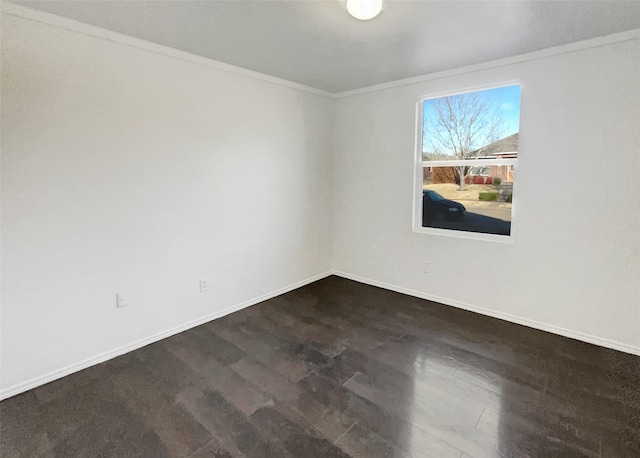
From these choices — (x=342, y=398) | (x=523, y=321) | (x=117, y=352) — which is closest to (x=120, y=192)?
(x=117, y=352)

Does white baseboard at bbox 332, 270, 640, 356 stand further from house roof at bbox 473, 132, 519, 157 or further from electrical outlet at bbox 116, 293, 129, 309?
electrical outlet at bbox 116, 293, 129, 309

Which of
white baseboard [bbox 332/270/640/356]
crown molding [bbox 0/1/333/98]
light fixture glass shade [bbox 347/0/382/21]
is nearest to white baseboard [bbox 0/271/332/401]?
white baseboard [bbox 332/270/640/356]

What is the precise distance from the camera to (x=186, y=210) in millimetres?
3014

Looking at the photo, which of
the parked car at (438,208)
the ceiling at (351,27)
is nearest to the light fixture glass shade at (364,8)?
the ceiling at (351,27)

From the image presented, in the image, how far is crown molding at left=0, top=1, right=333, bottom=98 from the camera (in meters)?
2.07

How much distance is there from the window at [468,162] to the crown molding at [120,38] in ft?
5.83

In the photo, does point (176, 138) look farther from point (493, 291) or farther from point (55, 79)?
point (493, 291)

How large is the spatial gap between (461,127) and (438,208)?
87cm

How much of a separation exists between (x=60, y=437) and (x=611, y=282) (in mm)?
3887

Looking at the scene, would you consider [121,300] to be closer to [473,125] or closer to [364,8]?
[364,8]

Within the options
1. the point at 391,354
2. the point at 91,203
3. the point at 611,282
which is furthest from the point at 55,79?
the point at 611,282

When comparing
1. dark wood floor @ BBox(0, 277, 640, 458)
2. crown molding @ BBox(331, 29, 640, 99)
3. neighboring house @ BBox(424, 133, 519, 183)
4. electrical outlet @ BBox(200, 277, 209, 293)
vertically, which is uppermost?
crown molding @ BBox(331, 29, 640, 99)

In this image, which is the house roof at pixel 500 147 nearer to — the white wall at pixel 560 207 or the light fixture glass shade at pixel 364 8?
the white wall at pixel 560 207

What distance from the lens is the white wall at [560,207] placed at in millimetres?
2586
